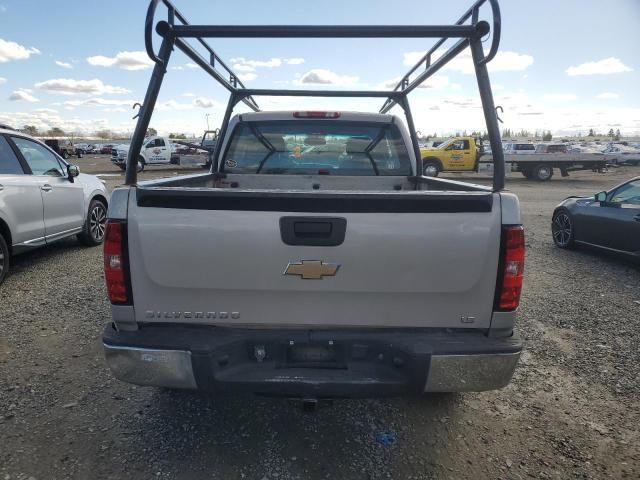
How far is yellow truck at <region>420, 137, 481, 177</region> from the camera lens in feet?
77.9

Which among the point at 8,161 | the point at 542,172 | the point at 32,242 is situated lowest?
the point at 542,172

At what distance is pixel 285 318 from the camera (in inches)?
89.6

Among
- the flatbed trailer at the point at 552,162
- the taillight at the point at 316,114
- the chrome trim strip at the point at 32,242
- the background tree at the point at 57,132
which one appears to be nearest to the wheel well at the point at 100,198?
the chrome trim strip at the point at 32,242

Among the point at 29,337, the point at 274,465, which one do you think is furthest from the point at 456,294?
the point at 29,337

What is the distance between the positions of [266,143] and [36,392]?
2717 millimetres

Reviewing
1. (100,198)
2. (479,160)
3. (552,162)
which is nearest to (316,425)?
(100,198)

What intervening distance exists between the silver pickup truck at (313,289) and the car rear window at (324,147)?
1.90 m

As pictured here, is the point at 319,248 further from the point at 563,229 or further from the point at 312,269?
the point at 563,229

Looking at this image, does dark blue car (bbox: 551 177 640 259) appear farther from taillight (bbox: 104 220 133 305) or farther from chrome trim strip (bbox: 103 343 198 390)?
taillight (bbox: 104 220 133 305)

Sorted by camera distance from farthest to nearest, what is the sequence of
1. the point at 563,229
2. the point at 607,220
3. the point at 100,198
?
the point at 563,229 → the point at 100,198 → the point at 607,220

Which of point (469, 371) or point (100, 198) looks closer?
point (469, 371)

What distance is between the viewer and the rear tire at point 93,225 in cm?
741

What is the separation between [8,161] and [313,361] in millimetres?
5494

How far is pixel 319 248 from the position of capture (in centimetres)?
217
